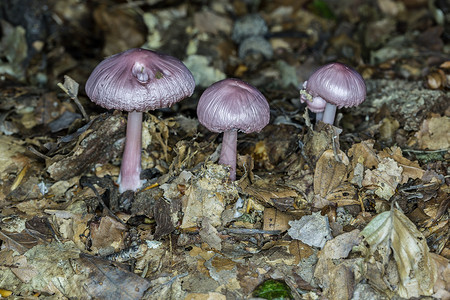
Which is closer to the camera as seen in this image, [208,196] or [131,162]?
[208,196]

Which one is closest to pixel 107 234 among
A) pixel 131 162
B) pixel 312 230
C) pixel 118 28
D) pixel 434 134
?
pixel 131 162

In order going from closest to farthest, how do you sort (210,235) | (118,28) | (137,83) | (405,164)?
1. (137,83)
2. (210,235)
3. (405,164)
4. (118,28)

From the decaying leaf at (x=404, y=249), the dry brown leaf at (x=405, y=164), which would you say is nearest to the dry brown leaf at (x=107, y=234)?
the decaying leaf at (x=404, y=249)

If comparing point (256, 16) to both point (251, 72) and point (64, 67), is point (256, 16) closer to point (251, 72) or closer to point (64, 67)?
point (251, 72)

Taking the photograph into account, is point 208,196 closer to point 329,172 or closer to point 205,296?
point 205,296

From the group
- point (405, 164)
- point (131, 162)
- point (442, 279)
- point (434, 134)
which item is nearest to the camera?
point (442, 279)

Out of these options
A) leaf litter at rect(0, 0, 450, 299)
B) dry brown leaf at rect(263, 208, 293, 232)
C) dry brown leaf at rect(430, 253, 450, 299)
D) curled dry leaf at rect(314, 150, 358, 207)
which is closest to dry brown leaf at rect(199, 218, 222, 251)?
leaf litter at rect(0, 0, 450, 299)

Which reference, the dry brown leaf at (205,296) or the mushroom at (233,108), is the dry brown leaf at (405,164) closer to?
the mushroom at (233,108)
